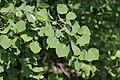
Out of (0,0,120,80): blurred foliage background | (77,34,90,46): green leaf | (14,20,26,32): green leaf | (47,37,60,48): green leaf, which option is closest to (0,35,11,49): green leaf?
(14,20,26,32): green leaf

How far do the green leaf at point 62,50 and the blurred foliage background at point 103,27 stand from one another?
944 millimetres

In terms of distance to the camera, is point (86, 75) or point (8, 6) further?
point (86, 75)

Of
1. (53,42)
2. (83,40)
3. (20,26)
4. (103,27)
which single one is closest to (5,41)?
(20,26)

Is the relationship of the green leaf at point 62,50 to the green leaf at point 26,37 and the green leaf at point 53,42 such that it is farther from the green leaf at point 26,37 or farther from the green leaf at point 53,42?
the green leaf at point 26,37

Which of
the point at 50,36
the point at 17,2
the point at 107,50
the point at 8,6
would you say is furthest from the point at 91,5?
the point at 50,36

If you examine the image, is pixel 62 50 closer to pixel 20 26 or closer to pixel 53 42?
pixel 53 42

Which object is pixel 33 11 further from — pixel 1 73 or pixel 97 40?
pixel 97 40

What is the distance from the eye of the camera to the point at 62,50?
1.27 m

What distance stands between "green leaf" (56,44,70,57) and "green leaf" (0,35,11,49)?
0.20 meters

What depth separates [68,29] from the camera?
4.32 feet

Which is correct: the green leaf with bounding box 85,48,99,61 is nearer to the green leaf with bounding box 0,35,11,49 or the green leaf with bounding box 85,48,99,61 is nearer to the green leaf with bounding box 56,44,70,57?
the green leaf with bounding box 56,44,70,57

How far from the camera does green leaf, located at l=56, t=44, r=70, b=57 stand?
1.27 metres

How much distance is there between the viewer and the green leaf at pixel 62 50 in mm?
1267

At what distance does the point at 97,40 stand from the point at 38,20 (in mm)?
1164
